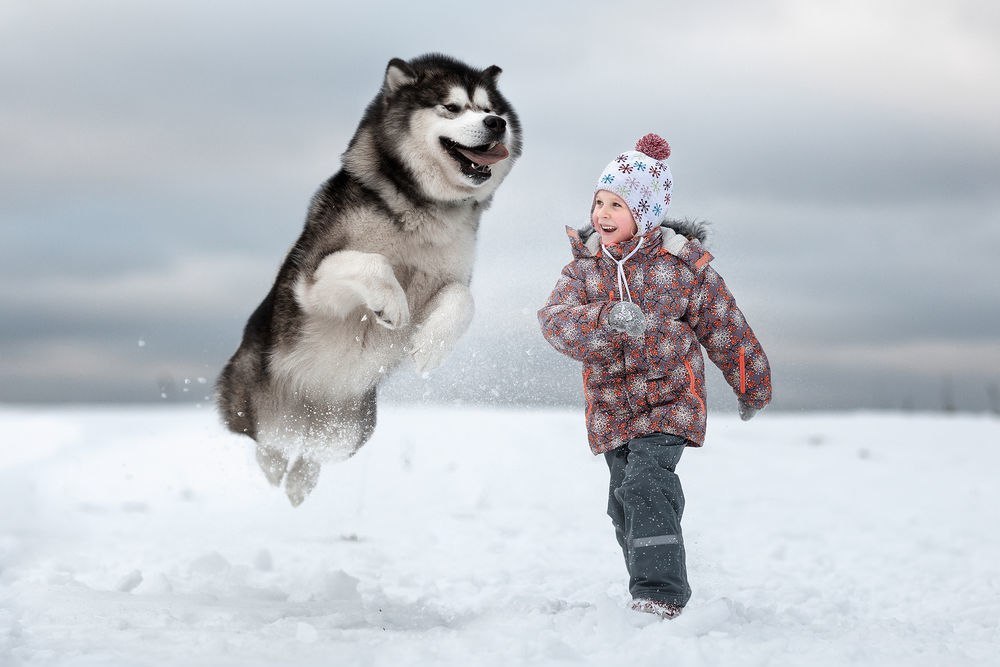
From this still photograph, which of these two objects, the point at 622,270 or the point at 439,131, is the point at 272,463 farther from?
the point at 622,270

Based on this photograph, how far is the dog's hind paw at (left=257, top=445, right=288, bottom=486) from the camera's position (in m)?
5.37

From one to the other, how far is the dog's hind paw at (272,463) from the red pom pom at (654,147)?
107 inches

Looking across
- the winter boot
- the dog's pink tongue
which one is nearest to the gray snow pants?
the winter boot

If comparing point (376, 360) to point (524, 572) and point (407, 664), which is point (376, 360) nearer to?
point (524, 572)

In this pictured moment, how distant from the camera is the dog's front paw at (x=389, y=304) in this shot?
3.92 metres

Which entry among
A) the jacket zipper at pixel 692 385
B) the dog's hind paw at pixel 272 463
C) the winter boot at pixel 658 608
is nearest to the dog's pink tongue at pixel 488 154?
the jacket zipper at pixel 692 385

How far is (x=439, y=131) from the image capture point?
4.17 metres

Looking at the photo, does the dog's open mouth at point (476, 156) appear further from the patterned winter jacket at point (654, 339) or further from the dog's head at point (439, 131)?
the patterned winter jacket at point (654, 339)

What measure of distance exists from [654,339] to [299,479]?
2.64 meters

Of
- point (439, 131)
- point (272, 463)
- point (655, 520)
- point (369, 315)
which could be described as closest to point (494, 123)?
point (439, 131)

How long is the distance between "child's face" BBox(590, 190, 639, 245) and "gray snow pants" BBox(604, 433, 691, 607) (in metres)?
0.79

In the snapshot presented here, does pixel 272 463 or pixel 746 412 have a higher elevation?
pixel 746 412

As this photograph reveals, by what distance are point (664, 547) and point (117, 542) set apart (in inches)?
149

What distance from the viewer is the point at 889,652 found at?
3.31 metres
